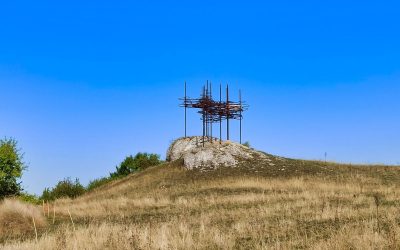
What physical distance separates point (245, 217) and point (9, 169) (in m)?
34.5

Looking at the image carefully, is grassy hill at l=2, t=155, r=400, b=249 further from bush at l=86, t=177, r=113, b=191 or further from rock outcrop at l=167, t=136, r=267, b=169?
bush at l=86, t=177, r=113, b=191

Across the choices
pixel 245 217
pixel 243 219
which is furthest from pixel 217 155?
pixel 243 219

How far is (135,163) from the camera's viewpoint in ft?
234

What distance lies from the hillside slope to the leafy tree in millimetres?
24285

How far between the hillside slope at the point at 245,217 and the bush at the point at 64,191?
24.0 feet

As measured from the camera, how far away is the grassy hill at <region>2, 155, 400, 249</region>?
11.1 m

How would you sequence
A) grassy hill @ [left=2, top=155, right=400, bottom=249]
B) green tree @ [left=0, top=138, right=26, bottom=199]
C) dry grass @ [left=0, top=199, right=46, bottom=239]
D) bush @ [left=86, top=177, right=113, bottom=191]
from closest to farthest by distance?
grassy hill @ [left=2, top=155, right=400, bottom=249] → dry grass @ [left=0, top=199, right=46, bottom=239] → green tree @ [left=0, top=138, right=26, bottom=199] → bush @ [left=86, top=177, right=113, bottom=191]

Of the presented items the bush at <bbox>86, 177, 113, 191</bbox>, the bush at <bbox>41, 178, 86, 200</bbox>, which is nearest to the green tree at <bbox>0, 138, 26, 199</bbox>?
the bush at <bbox>41, 178, 86, 200</bbox>

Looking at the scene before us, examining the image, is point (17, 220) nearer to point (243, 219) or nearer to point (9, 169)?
point (243, 219)

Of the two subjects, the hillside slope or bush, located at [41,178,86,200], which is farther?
bush, located at [41,178,86,200]

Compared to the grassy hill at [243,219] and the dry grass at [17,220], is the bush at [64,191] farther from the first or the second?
the dry grass at [17,220]

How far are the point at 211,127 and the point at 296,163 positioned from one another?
1075 centimetres

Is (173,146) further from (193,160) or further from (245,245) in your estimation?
(245,245)

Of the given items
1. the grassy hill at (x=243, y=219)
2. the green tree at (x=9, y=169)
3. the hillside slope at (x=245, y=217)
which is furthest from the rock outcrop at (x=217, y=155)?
the green tree at (x=9, y=169)
